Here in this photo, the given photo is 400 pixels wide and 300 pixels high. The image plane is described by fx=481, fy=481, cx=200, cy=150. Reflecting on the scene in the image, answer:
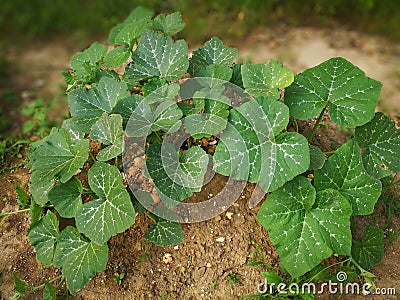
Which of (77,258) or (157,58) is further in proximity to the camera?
(157,58)

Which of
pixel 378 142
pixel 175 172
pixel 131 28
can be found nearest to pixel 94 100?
pixel 131 28

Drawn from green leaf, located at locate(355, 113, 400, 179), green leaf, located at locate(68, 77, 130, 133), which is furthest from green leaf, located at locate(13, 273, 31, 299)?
green leaf, located at locate(355, 113, 400, 179)

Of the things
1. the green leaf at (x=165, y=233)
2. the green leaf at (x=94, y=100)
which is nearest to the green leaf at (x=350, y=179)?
the green leaf at (x=165, y=233)

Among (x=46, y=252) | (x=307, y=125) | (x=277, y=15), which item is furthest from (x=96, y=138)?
(x=277, y=15)

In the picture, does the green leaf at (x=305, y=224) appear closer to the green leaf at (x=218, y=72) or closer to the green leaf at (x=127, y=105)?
the green leaf at (x=218, y=72)

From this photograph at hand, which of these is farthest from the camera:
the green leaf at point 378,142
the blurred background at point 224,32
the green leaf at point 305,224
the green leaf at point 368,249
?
the blurred background at point 224,32

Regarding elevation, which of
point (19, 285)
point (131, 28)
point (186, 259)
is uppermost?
A: point (131, 28)

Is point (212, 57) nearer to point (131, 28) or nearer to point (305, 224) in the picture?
point (131, 28)
